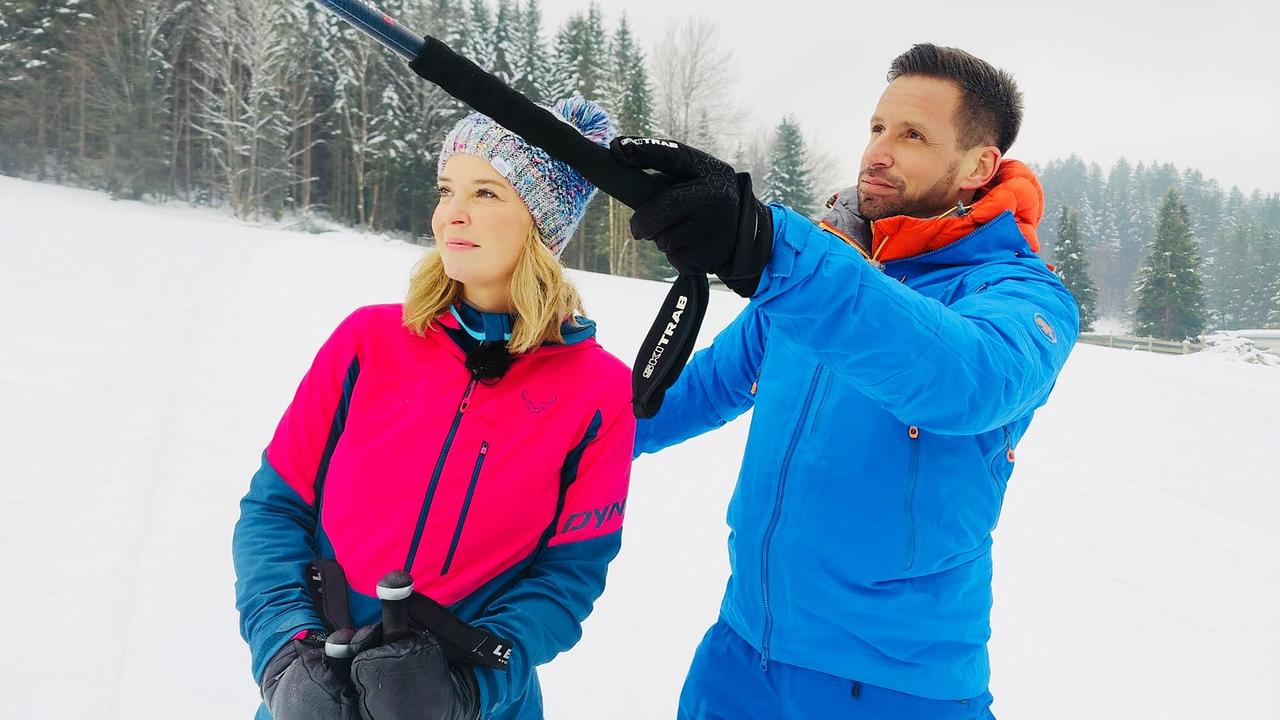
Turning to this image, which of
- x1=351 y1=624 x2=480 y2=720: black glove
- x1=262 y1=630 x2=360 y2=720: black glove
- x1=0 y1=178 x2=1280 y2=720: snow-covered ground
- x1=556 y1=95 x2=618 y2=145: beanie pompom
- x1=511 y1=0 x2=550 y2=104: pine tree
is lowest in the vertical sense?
x1=0 y1=178 x2=1280 y2=720: snow-covered ground

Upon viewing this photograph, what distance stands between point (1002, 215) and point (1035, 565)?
4073 millimetres

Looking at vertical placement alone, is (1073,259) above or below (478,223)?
above

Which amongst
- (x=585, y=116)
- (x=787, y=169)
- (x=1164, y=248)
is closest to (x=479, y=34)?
(x=787, y=169)

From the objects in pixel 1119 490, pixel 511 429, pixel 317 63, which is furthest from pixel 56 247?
pixel 317 63

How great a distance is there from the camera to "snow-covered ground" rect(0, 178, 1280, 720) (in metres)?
3.09

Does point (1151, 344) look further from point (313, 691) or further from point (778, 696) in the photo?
point (313, 691)

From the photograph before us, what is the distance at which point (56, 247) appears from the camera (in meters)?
12.1

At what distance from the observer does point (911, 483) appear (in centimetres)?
144

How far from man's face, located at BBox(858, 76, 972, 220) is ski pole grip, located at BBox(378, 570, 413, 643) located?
1275 millimetres

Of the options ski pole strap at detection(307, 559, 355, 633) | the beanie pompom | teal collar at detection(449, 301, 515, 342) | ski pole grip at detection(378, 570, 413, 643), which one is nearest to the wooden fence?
the beanie pompom

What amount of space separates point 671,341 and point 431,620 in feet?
2.24

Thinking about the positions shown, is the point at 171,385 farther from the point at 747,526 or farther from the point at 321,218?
the point at 321,218

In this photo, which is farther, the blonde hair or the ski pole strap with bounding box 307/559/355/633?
the blonde hair

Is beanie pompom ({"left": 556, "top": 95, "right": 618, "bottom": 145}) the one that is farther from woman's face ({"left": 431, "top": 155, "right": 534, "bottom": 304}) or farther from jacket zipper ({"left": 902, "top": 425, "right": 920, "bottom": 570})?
jacket zipper ({"left": 902, "top": 425, "right": 920, "bottom": 570})
